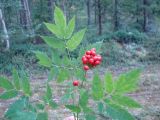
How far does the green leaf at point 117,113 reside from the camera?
1.09m

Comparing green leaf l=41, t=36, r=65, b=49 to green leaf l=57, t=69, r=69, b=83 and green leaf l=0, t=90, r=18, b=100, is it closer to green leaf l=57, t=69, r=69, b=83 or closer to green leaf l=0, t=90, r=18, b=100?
green leaf l=57, t=69, r=69, b=83

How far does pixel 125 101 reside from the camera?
3.74ft

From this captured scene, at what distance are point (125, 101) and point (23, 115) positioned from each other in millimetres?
334

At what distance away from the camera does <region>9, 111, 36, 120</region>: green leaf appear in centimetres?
112

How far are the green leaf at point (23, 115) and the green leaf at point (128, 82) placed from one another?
0.96 feet

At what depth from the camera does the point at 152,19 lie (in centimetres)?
2538

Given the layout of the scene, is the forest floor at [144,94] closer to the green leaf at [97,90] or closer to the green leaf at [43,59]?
the green leaf at [43,59]

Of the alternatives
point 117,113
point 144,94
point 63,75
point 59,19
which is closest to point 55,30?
point 59,19

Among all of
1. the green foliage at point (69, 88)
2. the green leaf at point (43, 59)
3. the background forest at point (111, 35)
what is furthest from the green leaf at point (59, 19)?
the background forest at point (111, 35)

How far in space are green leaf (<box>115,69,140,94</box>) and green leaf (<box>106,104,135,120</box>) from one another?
0.18 ft

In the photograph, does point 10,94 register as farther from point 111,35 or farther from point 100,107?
point 111,35

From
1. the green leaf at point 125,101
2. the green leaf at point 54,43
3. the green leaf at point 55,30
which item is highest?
the green leaf at point 55,30

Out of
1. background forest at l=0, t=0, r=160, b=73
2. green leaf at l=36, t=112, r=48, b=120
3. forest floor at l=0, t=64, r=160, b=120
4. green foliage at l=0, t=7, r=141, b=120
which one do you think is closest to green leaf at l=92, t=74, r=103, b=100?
green foliage at l=0, t=7, r=141, b=120

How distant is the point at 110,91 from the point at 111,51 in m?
17.2
